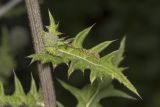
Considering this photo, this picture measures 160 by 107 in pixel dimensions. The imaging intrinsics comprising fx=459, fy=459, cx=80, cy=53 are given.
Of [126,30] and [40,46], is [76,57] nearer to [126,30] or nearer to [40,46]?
[40,46]

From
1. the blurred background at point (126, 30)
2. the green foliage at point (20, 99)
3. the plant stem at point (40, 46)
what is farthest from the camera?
the blurred background at point (126, 30)

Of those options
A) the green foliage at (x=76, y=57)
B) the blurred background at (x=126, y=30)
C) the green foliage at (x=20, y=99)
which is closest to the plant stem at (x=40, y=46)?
the green foliage at (x=76, y=57)

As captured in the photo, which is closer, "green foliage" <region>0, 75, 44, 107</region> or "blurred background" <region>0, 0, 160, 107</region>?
"green foliage" <region>0, 75, 44, 107</region>

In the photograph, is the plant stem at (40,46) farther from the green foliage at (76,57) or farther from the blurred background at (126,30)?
the blurred background at (126,30)

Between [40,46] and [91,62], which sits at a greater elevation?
[40,46]

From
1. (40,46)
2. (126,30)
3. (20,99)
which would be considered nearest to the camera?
(40,46)

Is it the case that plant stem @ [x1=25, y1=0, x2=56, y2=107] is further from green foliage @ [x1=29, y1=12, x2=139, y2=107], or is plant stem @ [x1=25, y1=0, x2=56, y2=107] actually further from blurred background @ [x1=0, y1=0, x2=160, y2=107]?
blurred background @ [x1=0, y1=0, x2=160, y2=107]

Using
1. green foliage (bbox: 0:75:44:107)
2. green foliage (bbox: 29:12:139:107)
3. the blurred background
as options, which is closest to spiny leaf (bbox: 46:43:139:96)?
green foliage (bbox: 29:12:139:107)

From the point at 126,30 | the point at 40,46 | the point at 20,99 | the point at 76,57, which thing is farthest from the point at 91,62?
the point at 126,30
